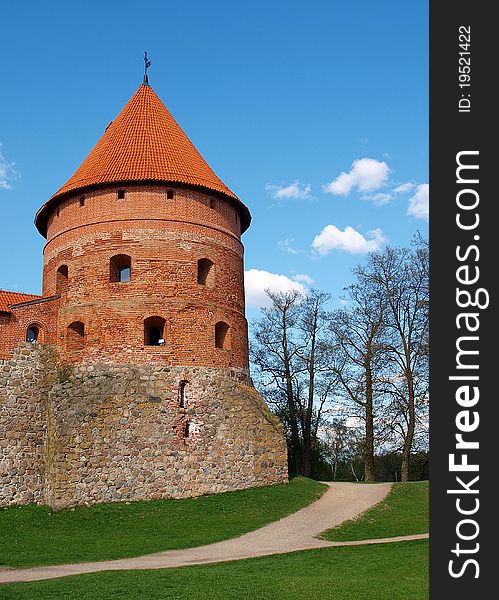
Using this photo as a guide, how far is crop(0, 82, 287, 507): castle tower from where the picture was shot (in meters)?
16.5

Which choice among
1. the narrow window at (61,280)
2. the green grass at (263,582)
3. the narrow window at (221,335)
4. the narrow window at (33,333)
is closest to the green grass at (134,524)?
the green grass at (263,582)

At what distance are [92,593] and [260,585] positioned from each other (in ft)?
6.89

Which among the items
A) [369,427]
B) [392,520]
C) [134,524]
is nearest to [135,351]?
[134,524]

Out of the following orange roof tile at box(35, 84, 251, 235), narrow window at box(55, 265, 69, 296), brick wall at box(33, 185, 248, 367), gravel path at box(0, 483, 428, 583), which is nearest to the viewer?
gravel path at box(0, 483, 428, 583)

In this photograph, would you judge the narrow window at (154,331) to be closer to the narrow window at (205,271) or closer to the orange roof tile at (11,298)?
the narrow window at (205,271)

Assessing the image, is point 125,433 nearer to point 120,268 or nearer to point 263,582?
point 120,268

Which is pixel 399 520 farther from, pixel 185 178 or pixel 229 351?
pixel 185 178

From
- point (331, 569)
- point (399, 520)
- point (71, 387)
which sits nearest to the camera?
point (331, 569)

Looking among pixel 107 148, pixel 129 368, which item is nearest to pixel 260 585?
pixel 129 368

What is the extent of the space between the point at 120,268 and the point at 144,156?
3.21 meters

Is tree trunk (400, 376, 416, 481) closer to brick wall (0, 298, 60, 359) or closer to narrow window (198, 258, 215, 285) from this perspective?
narrow window (198, 258, 215, 285)

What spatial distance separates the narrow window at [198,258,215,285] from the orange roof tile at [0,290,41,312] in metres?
4.44

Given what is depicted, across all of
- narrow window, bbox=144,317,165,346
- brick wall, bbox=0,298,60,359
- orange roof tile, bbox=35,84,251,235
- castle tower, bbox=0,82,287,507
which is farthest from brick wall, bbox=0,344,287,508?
orange roof tile, bbox=35,84,251,235

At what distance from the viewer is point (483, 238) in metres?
4.87
